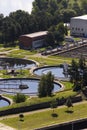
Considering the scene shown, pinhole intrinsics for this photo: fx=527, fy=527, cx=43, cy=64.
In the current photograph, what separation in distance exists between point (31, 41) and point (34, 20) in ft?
27.7

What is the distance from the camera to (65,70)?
194 feet

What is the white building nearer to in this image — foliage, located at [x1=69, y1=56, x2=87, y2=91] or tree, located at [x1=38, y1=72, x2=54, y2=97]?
foliage, located at [x1=69, y1=56, x2=87, y2=91]

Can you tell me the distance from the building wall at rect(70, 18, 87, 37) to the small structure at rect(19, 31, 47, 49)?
9.94 metres

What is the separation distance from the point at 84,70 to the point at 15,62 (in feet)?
55.7

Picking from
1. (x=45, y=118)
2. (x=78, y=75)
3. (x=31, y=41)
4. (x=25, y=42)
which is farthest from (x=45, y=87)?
(x=25, y=42)

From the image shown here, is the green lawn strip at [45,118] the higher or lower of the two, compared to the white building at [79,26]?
lower

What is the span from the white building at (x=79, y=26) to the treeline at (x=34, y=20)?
313 cm

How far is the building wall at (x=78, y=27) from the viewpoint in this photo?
84.5 m

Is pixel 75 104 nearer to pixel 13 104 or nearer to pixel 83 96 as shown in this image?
pixel 83 96

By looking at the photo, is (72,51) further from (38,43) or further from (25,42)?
(25,42)

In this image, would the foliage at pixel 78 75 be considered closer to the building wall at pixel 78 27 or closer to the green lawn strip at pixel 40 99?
the green lawn strip at pixel 40 99

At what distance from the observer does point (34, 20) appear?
272 feet

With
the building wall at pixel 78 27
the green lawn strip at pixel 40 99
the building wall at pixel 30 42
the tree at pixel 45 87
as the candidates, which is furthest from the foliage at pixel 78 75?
the building wall at pixel 78 27

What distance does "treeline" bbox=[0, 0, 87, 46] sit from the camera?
78875 millimetres
